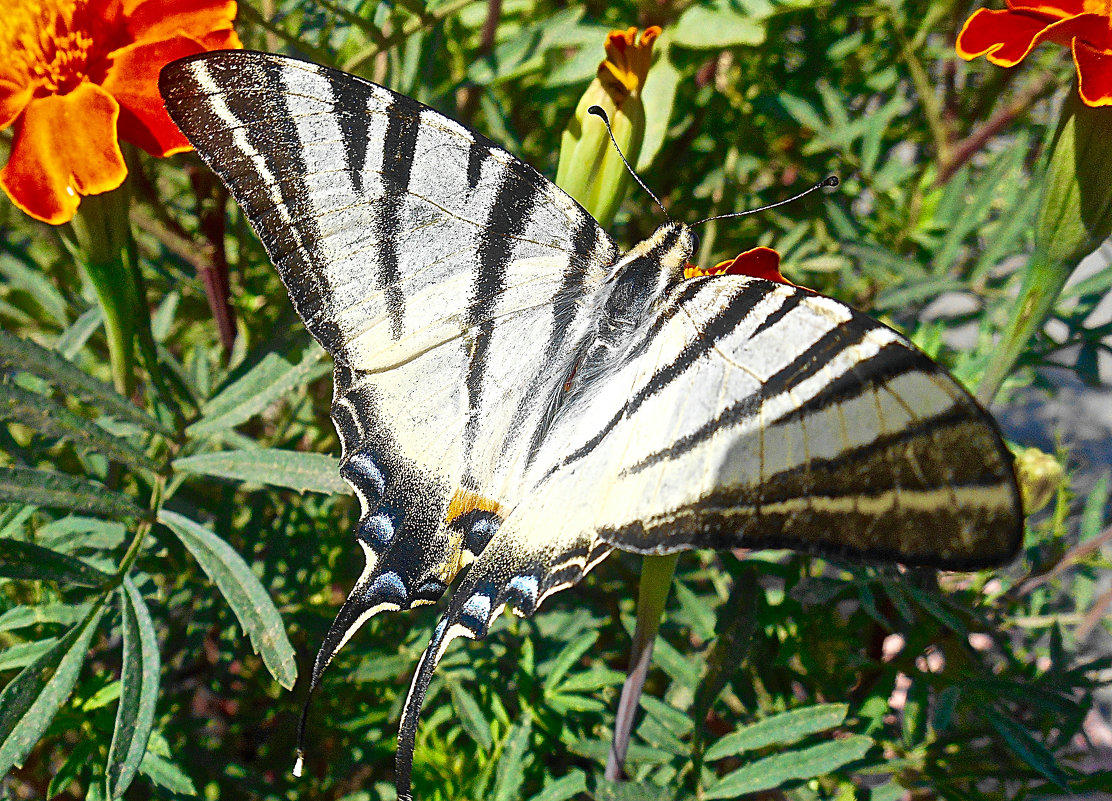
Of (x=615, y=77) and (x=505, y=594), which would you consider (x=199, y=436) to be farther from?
(x=615, y=77)

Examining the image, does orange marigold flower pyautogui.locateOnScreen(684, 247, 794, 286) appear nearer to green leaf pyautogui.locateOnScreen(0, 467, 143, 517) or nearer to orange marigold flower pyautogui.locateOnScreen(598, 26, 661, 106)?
orange marigold flower pyautogui.locateOnScreen(598, 26, 661, 106)

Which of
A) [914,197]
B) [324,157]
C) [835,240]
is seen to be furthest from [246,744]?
[914,197]

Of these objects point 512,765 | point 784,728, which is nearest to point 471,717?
point 512,765

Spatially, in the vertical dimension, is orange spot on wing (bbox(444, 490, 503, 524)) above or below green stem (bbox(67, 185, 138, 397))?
below

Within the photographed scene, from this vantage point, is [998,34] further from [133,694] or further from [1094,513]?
[133,694]

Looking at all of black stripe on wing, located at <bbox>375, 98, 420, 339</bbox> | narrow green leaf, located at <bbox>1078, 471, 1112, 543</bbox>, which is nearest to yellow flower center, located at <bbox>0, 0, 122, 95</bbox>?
black stripe on wing, located at <bbox>375, 98, 420, 339</bbox>


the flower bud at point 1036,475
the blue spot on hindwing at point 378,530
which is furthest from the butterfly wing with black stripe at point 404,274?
the flower bud at point 1036,475
